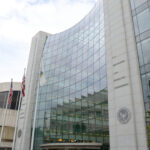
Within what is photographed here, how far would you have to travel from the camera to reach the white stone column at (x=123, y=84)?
1944cm

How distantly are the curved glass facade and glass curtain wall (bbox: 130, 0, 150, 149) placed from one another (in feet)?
24.5

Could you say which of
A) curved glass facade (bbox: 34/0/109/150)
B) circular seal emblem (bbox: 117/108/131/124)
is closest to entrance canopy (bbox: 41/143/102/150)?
curved glass facade (bbox: 34/0/109/150)

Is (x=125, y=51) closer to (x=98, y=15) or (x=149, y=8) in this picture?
(x=149, y=8)

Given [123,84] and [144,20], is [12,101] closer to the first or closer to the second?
[123,84]

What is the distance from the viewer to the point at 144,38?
867 inches

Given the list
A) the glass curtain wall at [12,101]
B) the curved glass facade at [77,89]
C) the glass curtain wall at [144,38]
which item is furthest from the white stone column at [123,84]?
the glass curtain wall at [12,101]

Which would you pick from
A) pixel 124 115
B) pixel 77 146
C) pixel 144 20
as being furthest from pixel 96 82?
pixel 144 20

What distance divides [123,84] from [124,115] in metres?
3.49

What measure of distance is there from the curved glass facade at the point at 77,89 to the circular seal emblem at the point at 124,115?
5530 mm

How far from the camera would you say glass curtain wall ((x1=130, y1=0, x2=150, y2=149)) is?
65.4ft

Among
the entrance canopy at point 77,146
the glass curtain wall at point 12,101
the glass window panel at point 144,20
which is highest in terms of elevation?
the glass window panel at point 144,20

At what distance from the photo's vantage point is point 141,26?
2281 centimetres

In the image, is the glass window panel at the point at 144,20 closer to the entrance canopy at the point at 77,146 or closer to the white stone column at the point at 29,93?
→ the entrance canopy at the point at 77,146

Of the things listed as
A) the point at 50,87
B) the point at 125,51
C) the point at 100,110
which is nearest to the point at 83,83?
the point at 100,110
